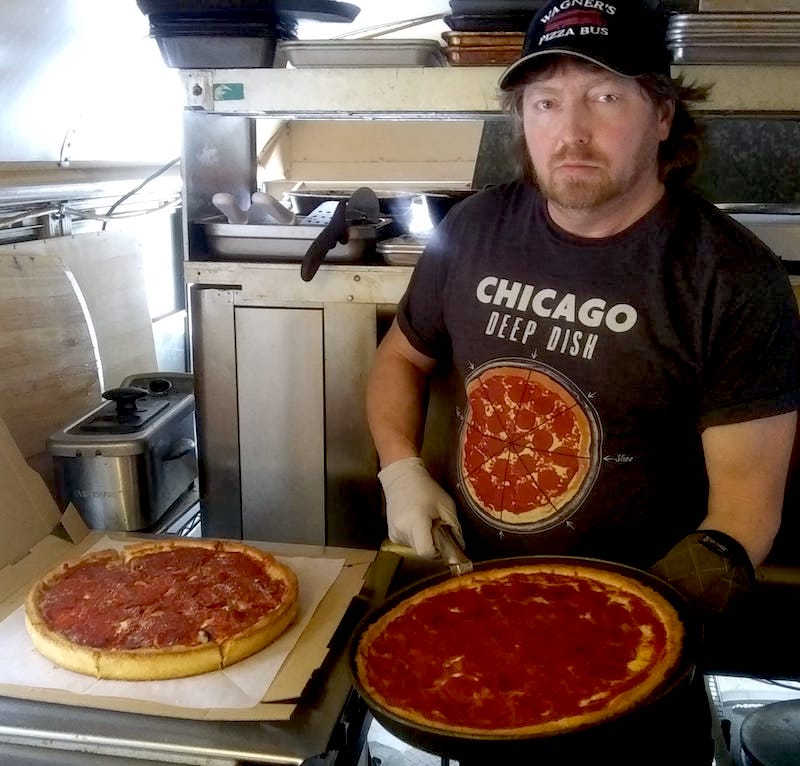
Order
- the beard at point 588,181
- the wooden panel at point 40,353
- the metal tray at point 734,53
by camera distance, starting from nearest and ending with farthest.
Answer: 1. the beard at point 588,181
2. the metal tray at point 734,53
3. the wooden panel at point 40,353

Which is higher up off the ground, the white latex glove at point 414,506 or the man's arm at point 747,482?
the man's arm at point 747,482

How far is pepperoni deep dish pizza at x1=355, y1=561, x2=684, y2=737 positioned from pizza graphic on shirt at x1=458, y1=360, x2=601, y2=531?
0.19 m

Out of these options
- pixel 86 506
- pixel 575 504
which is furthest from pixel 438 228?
pixel 86 506

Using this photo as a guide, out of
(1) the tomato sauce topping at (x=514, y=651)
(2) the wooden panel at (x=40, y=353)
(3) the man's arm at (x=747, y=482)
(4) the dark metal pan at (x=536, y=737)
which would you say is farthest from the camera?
(2) the wooden panel at (x=40, y=353)

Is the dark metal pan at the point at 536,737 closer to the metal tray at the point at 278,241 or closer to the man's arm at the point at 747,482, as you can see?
the man's arm at the point at 747,482

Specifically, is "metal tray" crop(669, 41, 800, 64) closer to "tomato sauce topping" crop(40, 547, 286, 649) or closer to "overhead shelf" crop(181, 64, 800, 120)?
"overhead shelf" crop(181, 64, 800, 120)

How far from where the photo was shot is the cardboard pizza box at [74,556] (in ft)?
3.51

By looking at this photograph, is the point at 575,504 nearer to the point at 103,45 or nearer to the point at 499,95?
the point at 499,95

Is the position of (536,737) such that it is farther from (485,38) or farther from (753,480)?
(485,38)

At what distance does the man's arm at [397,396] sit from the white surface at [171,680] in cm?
49

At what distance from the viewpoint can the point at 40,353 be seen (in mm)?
2162

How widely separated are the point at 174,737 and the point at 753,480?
93 cm

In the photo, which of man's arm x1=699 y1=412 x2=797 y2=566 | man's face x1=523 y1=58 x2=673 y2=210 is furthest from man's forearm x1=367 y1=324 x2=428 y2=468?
man's arm x1=699 y1=412 x2=797 y2=566

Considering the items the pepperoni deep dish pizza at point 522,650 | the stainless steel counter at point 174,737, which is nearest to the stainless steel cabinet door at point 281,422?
the pepperoni deep dish pizza at point 522,650
